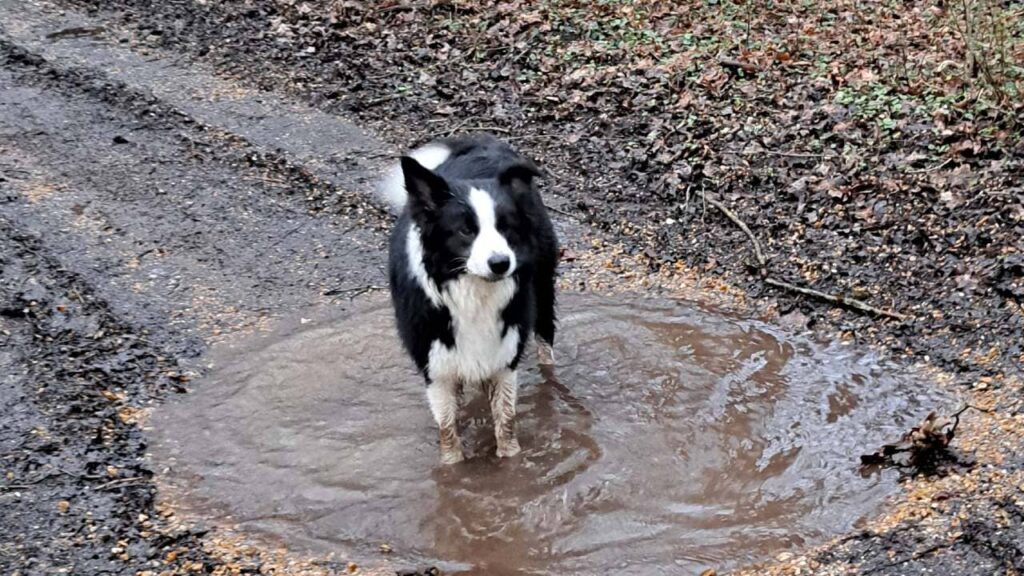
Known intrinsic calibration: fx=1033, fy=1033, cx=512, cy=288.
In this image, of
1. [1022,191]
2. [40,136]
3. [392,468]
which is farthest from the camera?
[40,136]

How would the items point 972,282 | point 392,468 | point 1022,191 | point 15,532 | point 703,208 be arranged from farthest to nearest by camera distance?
1. point 703,208
2. point 1022,191
3. point 972,282
4. point 392,468
5. point 15,532

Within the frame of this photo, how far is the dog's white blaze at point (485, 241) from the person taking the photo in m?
4.59

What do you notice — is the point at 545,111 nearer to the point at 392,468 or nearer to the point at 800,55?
the point at 800,55

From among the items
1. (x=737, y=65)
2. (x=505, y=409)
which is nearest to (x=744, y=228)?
(x=737, y=65)

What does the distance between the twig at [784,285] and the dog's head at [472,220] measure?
2739 millimetres

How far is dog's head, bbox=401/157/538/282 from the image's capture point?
4617 mm

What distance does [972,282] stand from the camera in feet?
21.5

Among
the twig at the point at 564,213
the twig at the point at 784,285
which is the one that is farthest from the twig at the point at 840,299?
the twig at the point at 564,213

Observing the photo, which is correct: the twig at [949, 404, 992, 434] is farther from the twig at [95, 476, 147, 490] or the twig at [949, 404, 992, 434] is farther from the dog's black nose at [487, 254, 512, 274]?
the twig at [95, 476, 147, 490]

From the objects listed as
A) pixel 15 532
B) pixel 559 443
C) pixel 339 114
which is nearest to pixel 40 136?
pixel 339 114

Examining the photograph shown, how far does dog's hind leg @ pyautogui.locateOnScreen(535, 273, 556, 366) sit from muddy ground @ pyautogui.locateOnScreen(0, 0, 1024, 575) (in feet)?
3.58

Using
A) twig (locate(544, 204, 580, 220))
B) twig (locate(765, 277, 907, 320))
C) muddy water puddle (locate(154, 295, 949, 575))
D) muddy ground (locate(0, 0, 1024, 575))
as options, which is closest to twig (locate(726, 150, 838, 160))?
muddy ground (locate(0, 0, 1024, 575))

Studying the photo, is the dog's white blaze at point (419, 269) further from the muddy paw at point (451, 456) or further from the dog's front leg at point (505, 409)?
the muddy paw at point (451, 456)

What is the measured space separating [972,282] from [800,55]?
402cm
